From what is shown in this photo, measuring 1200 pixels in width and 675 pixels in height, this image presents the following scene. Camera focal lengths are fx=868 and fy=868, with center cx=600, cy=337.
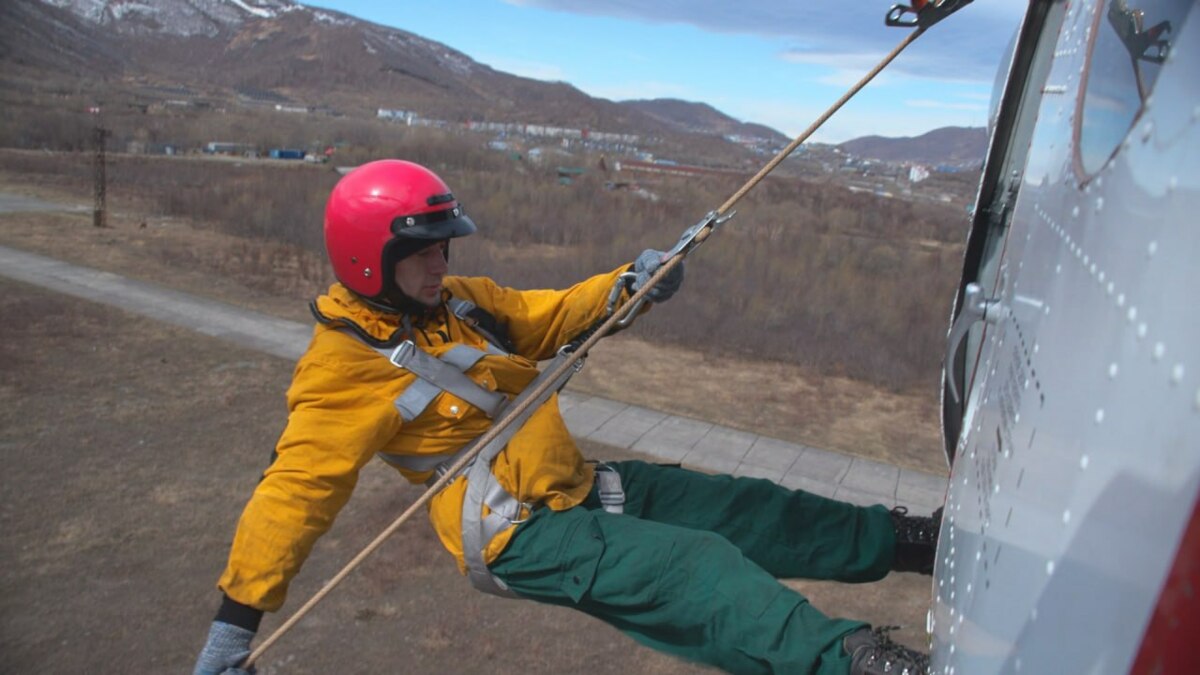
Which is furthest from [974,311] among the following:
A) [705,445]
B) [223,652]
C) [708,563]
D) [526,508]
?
[705,445]

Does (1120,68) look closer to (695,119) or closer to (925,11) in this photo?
(925,11)

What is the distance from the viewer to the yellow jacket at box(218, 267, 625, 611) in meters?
2.42

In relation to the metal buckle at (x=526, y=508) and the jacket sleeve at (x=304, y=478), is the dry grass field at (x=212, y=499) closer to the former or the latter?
the metal buckle at (x=526, y=508)

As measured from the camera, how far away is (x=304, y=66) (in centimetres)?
12212

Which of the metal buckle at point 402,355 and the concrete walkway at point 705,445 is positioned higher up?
the metal buckle at point 402,355

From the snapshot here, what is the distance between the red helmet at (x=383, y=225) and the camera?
294 centimetres

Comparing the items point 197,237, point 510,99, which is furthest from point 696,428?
point 510,99

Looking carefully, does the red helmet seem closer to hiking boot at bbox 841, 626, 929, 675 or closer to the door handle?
the door handle

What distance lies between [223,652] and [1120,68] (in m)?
2.44

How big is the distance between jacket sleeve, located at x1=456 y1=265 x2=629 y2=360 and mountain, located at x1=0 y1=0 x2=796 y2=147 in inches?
3339

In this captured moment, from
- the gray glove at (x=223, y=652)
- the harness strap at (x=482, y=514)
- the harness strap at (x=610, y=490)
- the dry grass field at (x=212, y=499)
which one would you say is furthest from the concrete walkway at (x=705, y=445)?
the gray glove at (x=223, y=652)

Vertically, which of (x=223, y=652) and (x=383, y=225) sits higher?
(x=383, y=225)

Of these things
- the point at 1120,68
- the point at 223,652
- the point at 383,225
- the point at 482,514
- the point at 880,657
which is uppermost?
the point at 1120,68

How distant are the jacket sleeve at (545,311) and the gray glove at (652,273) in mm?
170
